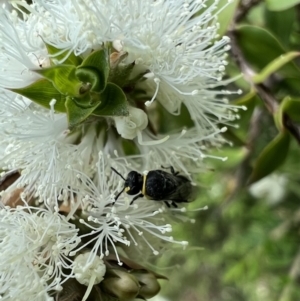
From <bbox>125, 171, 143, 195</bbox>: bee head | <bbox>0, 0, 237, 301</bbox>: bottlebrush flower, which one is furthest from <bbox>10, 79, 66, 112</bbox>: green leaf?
<bbox>125, 171, 143, 195</bbox>: bee head

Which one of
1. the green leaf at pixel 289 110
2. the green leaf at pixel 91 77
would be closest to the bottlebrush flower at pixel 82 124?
the green leaf at pixel 91 77

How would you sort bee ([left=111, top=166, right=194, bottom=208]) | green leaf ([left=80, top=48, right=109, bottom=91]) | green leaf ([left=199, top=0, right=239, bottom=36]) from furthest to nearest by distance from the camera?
green leaf ([left=199, top=0, right=239, bottom=36]), bee ([left=111, top=166, right=194, bottom=208]), green leaf ([left=80, top=48, right=109, bottom=91])

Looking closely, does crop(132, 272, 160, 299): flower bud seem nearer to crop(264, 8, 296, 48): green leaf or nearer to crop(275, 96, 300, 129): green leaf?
crop(275, 96, 300, 129): green leaf

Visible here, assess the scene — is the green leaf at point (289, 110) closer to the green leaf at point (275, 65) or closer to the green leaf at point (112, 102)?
the green leaf at point (275, 65)

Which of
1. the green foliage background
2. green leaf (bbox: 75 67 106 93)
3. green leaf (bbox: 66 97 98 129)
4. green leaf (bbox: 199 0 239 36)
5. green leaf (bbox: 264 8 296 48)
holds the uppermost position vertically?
green leaf (bbox: 75 67 106 93)

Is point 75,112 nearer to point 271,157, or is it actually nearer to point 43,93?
point 43,93

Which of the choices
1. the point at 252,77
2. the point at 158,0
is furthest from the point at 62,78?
the point at 252,77

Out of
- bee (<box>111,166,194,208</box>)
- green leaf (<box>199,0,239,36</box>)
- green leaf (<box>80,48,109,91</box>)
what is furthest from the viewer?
green leaf (<box>199,0,239,36</box>)

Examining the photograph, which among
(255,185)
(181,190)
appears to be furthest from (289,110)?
(255,185)
